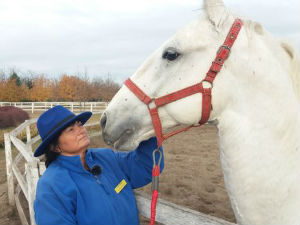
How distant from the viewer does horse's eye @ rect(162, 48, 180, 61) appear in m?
1.74

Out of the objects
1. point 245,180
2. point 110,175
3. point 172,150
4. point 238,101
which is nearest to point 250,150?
point 245,180

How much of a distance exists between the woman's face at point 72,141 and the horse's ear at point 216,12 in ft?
4.41

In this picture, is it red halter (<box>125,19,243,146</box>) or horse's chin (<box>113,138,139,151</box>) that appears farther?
horse's chin (<box>113,138,139,151</box>)

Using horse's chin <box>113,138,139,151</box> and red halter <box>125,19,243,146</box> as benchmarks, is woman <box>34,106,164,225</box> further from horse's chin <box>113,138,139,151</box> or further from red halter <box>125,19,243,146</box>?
red halter <box>125,19,243,146</box>

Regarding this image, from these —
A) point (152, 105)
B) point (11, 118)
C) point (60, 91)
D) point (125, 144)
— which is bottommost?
point (60, 91)

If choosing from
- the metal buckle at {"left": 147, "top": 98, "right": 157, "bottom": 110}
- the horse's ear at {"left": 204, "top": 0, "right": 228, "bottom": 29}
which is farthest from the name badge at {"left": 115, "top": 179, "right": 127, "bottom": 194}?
the horse's ear at {"left": 204, "top": 0, "right": 228, "bottom": 29}

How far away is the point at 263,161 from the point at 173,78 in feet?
2.53

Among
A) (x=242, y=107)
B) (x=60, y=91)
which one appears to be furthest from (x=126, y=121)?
(x=60, y=91)

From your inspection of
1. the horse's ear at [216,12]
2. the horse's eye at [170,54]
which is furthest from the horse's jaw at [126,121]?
the horse's ear at [216,12]

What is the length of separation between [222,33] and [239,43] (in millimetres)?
127

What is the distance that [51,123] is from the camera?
203 centimetres

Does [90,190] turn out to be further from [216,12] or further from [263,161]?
[216,12]

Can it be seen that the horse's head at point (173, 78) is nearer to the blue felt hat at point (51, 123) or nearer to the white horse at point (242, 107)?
the white horse at point (242, 107)

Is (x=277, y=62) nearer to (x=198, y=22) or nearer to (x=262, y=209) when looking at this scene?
(x=198, y=22)
